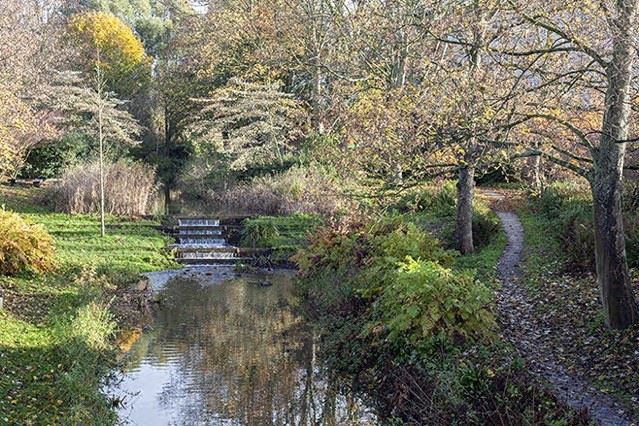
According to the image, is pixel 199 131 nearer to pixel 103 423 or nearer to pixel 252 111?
pixel 252 111

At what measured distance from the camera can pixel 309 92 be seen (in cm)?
3136

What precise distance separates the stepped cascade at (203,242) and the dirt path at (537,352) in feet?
29.8

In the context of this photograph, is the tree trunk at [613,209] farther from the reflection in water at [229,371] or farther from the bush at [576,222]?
the reflection in water at [229,371]

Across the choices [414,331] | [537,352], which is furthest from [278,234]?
[537,352]

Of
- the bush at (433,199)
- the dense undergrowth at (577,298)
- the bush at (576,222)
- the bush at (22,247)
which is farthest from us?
the bush at (433,199)

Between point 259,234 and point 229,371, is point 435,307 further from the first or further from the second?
point 259,234

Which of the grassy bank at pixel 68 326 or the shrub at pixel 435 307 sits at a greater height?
the shrub at pixel 435 307

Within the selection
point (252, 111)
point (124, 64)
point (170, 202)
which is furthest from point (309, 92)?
point (124, 64)

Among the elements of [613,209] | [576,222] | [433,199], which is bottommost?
[576,222]

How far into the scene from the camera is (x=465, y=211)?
14859 millimetres

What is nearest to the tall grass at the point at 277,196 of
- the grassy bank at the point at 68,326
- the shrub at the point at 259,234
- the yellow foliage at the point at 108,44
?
the shrub at the point at 259,234

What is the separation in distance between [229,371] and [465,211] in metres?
6.90

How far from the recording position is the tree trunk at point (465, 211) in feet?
47.7

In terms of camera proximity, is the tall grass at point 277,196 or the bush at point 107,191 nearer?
the bush at point 107,191
